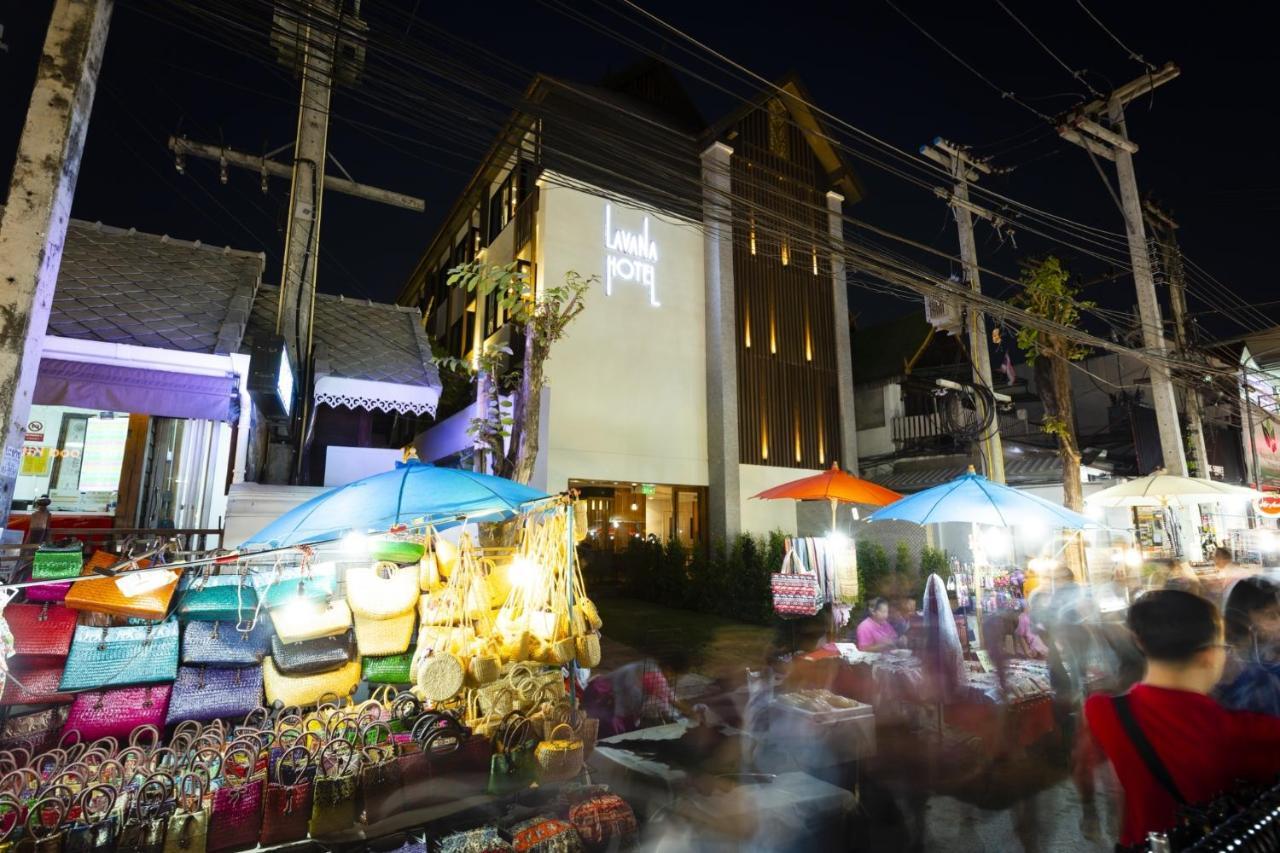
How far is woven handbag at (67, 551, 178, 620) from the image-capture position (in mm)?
4539

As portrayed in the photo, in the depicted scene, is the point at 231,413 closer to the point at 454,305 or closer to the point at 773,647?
the point at 773,647

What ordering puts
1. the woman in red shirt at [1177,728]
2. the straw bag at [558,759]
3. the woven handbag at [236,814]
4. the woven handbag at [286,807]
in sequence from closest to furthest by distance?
1. the woman in red shirt at [1177,728]
2. the woven handbag at [236,814]
3. the woven handbag at [286,807]
4. the straw bag at [558,759]

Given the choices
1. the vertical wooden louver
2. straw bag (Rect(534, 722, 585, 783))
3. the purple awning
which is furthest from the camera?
the vertical wooden louver

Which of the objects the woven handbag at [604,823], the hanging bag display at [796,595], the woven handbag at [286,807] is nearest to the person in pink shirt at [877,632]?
the hanging bag display at [796,595]

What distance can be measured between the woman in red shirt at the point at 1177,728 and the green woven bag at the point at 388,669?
5.25 m

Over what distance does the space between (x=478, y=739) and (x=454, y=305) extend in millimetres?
19395

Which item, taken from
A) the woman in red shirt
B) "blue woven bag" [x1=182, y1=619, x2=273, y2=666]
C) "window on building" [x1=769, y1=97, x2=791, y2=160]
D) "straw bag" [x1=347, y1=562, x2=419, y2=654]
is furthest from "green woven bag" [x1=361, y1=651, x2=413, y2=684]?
"window on building" [x1=769, y1=97, x2=791, y2=160]

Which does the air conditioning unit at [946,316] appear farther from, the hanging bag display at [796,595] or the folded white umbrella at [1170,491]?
the hanging bag display at [796,595]

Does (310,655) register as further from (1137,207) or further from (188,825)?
(1137,207)

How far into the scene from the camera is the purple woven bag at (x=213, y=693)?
15.9 feet

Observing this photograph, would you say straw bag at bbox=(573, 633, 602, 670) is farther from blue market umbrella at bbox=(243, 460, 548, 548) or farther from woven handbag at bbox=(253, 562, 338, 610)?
woven handbag at bbox=(253, 562, 338, 610)

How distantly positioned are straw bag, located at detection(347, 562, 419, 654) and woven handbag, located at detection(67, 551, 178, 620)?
52.6 inches

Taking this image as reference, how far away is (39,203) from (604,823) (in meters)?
5.09

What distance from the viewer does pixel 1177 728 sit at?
258 cm
